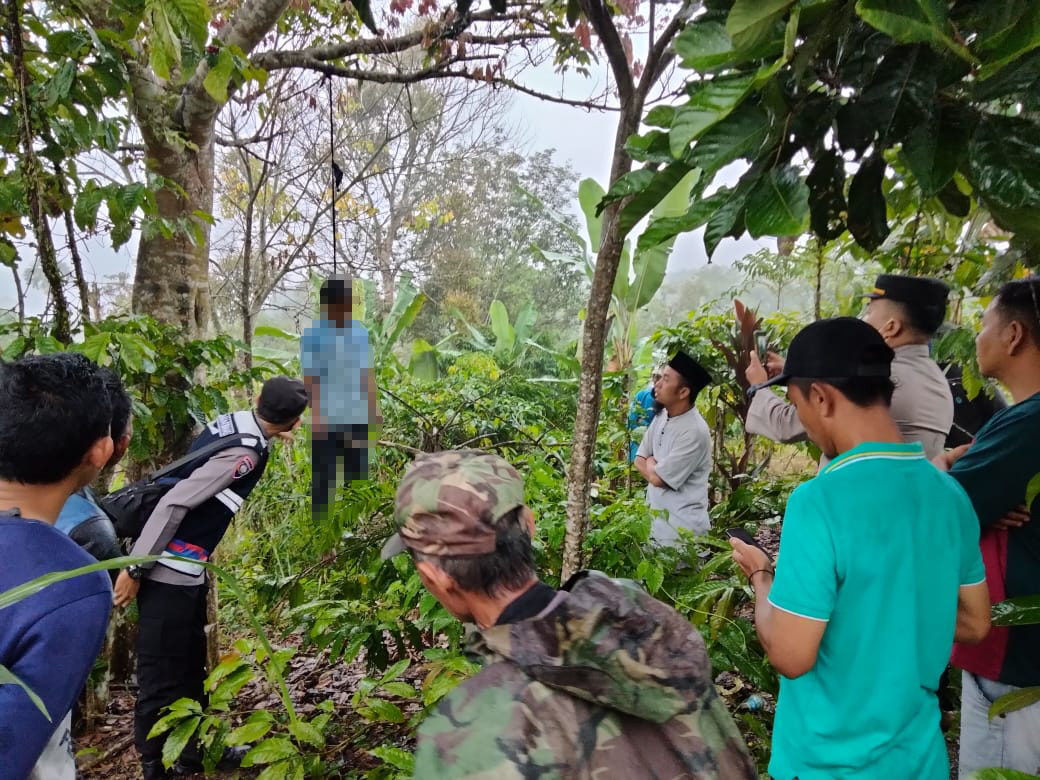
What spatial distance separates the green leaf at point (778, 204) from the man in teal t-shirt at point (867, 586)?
41 cm

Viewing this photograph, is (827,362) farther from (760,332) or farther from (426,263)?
(426,263)

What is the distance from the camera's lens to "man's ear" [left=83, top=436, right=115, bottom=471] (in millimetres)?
1224

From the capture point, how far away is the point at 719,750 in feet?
2.72

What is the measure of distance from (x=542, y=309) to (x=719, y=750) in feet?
50.8

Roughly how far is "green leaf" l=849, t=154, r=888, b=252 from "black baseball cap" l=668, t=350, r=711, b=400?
1.66 metres

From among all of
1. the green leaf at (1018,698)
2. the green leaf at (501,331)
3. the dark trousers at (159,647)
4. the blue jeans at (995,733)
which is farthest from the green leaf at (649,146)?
the green leaf at (501,331)

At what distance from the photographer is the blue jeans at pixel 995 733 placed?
4.08 feet

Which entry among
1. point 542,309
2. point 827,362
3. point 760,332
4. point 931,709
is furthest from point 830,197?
point 542,309

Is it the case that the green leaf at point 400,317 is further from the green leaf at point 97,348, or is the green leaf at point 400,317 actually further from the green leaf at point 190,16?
the green leaf at point 190,16

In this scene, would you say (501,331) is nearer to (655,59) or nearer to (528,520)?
(655,59)

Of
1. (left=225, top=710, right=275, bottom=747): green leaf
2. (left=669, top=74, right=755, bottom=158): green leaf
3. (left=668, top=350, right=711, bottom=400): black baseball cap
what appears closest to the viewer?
(left=669, top=74, right=755, bottom=158): green leaf

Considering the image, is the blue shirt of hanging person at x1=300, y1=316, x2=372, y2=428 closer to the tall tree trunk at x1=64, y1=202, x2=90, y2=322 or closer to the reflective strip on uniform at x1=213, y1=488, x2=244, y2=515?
the reflective strip on uniform at x1=213, y1=488, x2=244, y2=515

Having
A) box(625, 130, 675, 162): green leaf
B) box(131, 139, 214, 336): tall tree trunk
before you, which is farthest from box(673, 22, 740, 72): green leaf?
box(131, 139, 214, 336): tall tree trunk

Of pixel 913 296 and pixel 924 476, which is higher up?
pixel 913 296
